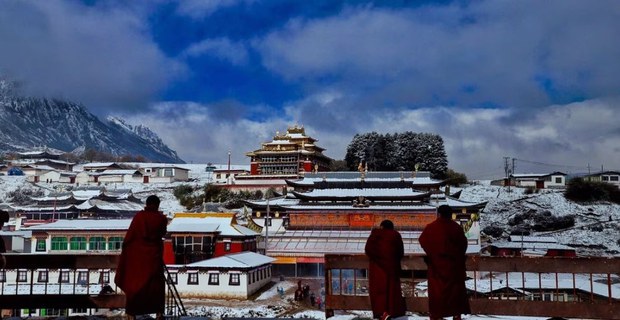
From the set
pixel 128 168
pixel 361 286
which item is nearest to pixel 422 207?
pixel 361 286

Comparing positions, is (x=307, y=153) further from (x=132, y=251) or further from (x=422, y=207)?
(x=132, y=251)

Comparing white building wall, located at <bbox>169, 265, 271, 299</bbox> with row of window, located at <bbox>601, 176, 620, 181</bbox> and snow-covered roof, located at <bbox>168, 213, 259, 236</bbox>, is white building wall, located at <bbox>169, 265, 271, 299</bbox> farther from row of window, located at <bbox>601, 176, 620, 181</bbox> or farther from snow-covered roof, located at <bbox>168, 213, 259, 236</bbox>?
row of window, located at <bbox>601, 176, 620, 181</bbox>

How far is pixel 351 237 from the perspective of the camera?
132ft

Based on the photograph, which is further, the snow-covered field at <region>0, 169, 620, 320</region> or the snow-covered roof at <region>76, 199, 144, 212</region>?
the snow-covered roof at <region>76, 199, 144, 212</region>

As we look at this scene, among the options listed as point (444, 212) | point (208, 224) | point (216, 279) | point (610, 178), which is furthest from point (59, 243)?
point (610, 178)

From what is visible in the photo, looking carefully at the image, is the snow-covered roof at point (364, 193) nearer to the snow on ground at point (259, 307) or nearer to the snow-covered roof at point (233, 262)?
the snow-covered roof at point (233, 262)

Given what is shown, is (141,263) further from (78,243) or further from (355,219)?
(355,219)

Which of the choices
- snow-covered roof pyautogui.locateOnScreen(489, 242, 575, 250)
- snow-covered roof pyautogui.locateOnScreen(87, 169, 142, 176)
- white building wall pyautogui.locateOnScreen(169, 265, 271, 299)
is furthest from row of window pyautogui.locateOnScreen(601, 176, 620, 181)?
snow-covered roof pyautogui.locateOnScreen(87, 169, 142, 176)

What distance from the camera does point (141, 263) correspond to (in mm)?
7430

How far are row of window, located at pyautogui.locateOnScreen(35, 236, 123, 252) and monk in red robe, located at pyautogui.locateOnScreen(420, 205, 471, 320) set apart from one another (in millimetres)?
34021

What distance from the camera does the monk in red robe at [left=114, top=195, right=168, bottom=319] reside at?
24.3 ft

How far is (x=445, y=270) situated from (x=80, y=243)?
117 feet

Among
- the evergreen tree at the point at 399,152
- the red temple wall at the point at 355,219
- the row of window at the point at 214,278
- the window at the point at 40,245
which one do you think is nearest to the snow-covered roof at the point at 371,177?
the red temple wall at the point at 355,219

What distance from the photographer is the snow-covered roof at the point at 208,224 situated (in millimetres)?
36250
